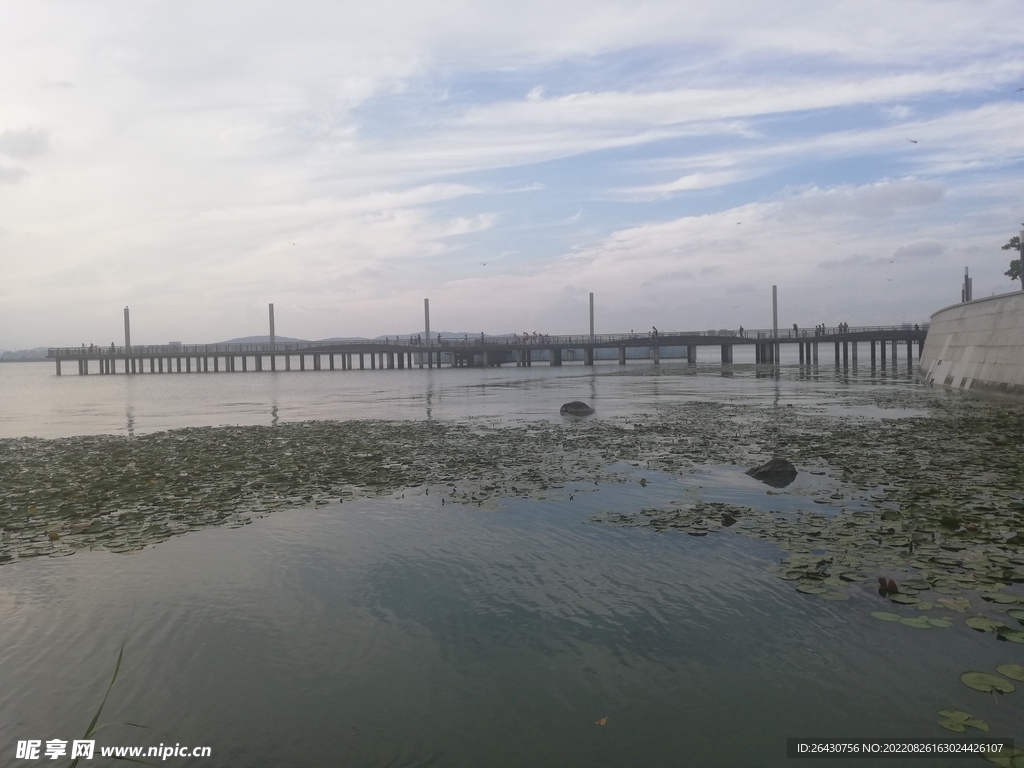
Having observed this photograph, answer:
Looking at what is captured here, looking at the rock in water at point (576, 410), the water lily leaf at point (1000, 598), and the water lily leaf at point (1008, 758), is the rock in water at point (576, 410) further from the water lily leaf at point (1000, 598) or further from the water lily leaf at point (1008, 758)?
the water lily leaf at point (1008, 758)

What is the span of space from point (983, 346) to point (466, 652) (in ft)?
108

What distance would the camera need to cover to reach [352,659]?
19.2ft

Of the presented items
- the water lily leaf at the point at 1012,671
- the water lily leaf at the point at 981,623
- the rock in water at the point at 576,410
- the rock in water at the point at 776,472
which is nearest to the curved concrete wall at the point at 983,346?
the rock in water at the point at 576,410

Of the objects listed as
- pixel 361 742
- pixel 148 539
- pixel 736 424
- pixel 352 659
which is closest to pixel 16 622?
pixel 148 539

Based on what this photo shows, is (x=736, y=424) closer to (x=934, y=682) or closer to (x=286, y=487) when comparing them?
(x=286, y=487)

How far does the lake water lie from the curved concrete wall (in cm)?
2385

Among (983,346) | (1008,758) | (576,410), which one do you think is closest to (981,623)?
(1008,758)

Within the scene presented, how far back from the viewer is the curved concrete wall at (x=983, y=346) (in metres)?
26.2

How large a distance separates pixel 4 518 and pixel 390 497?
5.54 m

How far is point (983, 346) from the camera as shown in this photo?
102 ft

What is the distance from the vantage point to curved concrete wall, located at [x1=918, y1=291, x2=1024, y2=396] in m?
26.2

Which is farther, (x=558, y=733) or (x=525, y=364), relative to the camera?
(x=525, y=364)

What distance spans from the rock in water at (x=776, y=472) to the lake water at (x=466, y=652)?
378cm

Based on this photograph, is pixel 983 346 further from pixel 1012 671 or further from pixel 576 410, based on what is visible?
pixel 1012 671
